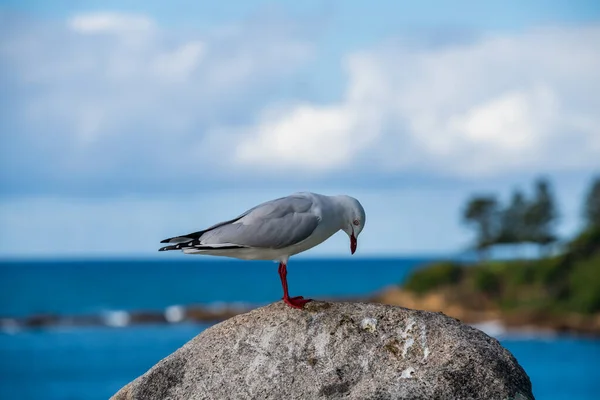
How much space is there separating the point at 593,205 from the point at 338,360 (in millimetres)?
77983

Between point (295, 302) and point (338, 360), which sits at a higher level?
point (295, 302)

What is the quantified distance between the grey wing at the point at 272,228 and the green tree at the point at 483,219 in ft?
275

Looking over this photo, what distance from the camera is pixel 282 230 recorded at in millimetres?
10398

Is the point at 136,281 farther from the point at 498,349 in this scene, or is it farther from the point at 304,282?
the point at 498,349

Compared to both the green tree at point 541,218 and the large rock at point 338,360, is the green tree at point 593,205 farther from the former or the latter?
the large rock at point 338,360

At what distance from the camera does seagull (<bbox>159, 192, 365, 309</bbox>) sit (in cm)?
1040

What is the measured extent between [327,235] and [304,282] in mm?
137014

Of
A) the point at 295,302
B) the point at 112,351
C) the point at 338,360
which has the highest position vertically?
the point at 295,302

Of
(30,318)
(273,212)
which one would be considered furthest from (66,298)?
(273,212)

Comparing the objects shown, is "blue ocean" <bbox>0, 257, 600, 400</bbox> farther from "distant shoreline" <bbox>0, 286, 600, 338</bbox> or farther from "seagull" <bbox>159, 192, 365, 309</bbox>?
"seagull" <bbox>159, 192, 365, 309</bbox>

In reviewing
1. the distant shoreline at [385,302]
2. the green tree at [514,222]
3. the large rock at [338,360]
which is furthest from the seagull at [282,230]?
the green tree at [514,222]

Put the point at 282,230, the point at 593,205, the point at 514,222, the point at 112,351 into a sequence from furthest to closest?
the point at 514,222, the point at 593,205, the point at 112,351, the point at 282,230

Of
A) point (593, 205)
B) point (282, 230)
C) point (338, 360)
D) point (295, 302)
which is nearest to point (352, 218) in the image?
point (282, 230)

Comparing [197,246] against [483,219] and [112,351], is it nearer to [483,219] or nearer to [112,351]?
[112,351]
